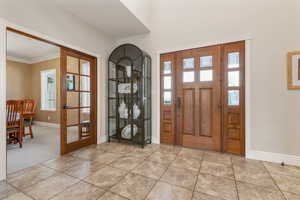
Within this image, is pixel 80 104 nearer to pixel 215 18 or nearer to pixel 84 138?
pixel 84 138

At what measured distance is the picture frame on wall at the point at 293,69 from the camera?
2234 mm

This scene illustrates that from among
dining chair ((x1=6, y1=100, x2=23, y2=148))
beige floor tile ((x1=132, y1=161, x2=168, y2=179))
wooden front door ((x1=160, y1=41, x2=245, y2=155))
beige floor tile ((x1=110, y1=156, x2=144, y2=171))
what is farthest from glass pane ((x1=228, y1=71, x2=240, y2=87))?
dining chair ((x1=6, y1=100, x2=23, y2=148))

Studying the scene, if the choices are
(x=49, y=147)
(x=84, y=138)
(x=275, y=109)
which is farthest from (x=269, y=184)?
(x=49, y=147)

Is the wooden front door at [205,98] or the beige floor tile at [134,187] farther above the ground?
the wooden front door at [205,98]

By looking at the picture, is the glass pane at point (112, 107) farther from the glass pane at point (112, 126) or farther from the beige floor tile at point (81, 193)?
the beige floor tile at point (81, 193)

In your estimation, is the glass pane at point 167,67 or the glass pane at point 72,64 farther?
the glass pane at point 167,67

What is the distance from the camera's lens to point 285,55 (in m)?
2.30

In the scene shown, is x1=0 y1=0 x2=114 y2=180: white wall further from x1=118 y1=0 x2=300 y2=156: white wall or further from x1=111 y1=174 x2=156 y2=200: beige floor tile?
x1=118 y1=0 x2=300 y2=156: white wall

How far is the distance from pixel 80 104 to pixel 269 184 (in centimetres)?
346

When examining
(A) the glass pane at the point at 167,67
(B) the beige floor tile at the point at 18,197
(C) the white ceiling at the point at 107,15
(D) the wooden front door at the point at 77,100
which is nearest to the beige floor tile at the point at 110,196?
(B) the beige floor tile at the point at 18,197

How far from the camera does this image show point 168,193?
1562 millimetres

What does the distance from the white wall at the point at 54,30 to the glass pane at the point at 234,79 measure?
112 inches

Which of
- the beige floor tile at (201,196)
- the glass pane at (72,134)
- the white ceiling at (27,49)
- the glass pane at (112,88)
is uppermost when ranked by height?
the white ceiling at (27,49)

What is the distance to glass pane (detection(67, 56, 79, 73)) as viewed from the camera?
2.79 meters
